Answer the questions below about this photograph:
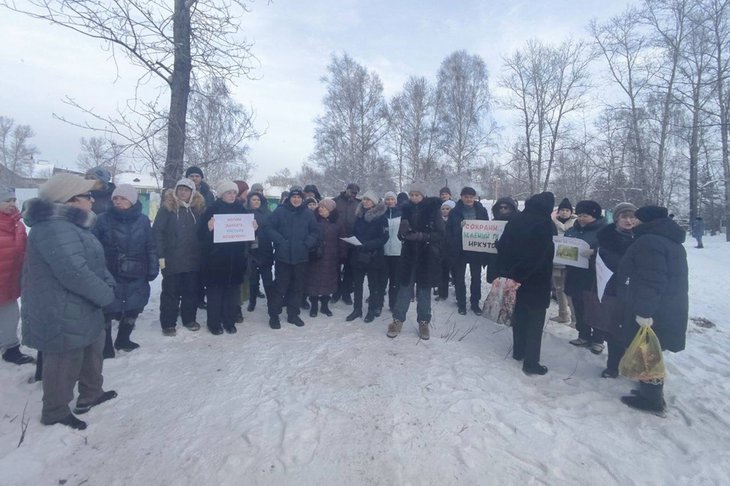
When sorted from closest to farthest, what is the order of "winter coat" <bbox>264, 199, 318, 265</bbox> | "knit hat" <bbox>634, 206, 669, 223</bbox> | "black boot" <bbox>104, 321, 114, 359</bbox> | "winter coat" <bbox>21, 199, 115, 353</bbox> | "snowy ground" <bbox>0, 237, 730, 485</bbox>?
"snowy ground" <bbox>0, 237, 730, 485</bbox> → "winter coat" <bbox>21, 199, 115, 353</bbox> → "knit hat" <bbox>634, 206, 669, 223</bbox> → "black boot" <bbox>104, 321, 114, 359</bbox> → "winter coat" <bbox>264, 199, 318, 265</bbox>

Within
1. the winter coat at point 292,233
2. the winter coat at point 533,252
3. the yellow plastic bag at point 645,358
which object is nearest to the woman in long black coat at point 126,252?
the winter coat at point 292,233

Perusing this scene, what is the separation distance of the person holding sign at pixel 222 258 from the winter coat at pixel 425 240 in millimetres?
2152

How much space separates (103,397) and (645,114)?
27.5m

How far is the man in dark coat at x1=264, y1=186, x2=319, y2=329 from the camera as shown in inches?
208

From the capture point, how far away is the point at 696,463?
2738 mm

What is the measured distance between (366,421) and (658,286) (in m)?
2.86

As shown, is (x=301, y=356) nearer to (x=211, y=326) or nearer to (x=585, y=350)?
(x=211, y=326)

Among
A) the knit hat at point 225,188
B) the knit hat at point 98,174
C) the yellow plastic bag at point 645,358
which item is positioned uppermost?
the knit hat at point 98,174

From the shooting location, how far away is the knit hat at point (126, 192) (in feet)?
13.2

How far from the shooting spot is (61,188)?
2889mm

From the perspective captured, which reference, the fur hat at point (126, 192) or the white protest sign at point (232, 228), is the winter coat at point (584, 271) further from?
the fur hat at point (126, 192)

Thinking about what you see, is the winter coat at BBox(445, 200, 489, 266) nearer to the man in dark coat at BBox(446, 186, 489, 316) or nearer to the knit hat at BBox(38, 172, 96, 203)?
the man in dark coat at BBox(446, 186, 489, 316)

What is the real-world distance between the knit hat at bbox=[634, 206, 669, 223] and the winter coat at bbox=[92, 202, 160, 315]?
5.23 m

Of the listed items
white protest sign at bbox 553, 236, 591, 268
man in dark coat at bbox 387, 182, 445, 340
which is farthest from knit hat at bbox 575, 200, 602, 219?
man in dark coat at bbox 387, 182, 445, 340
